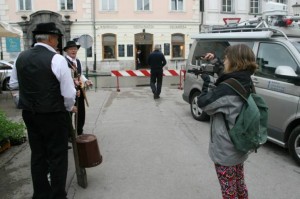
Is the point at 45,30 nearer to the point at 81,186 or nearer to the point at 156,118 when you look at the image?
the point at 81,186

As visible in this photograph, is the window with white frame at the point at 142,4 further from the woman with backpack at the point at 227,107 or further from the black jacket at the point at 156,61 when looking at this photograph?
the woman with backpack at the point at 227,107

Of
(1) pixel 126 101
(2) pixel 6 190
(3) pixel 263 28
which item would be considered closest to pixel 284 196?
(3) pixel 263 28

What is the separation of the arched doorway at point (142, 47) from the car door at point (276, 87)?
76.5 feet

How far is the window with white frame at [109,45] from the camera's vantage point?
28344mm

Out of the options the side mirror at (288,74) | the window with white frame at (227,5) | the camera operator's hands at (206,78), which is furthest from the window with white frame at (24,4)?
the camera operator's hands at (206,78)

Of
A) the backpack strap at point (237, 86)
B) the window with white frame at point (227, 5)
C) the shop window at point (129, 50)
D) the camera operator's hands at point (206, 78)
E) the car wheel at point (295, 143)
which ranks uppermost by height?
the window with white frame at point (227, 5)

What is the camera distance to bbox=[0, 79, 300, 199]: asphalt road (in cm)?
423

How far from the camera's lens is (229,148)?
306 cm

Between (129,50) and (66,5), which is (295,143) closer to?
(129,50)

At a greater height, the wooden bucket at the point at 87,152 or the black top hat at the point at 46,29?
the black top hat at the point at 46,29

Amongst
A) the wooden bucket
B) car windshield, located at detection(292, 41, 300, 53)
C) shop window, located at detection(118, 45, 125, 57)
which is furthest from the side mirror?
shop window, located at detection(118, 45, 125, 57)

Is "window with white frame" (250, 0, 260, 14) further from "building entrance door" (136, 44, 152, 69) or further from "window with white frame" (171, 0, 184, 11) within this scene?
"building entrance door" (136, 44, 152, 69)

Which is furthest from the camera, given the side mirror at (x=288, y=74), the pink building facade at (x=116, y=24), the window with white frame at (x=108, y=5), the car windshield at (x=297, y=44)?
the window with white frame at (x=108, y=5)

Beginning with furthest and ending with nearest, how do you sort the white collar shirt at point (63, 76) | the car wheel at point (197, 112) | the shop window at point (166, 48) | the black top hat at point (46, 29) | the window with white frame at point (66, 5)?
the shop window at point (166, 48) < the window with white frame at point (66, 5) < the car wheel at point (197, 112) < the black top hat at point (46, 29) < the white collar shirt at point (63, 76)
